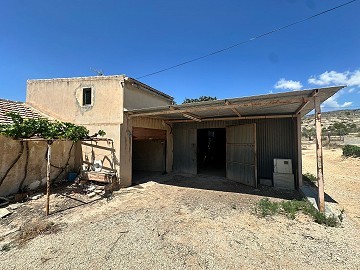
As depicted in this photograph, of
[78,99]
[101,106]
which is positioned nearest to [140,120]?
[101,106]

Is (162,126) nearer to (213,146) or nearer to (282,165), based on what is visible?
(282,165)

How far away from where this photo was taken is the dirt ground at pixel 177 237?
3.23 meters

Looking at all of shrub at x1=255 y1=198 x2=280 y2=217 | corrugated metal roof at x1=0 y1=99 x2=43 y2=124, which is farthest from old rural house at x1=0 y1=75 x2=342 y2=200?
shrub at x1=255 y1=198 x2=280 y2=217

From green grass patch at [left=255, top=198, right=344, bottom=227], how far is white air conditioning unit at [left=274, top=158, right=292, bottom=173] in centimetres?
200

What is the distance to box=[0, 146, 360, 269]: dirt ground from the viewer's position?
3232mm

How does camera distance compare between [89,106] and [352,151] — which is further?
[352,151]

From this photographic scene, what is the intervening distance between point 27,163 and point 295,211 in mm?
8871

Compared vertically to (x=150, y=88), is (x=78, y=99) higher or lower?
lower

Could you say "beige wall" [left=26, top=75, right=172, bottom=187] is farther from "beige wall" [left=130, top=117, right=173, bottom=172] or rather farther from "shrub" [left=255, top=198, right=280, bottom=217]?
"shrub" [left=255, top=198, right=280, bottom=217]

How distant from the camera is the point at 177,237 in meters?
4.07

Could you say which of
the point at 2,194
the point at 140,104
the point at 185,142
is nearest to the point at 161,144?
the point at 185,142

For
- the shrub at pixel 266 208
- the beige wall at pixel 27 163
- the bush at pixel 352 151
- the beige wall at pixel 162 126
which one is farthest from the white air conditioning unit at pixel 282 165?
the bush at pixel 352 151

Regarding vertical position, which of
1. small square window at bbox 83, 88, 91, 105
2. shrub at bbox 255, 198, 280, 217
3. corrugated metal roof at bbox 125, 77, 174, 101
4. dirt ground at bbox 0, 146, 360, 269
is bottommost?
dirt ground at bbox 0, 146, 360, 269

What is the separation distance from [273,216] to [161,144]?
24.4 feet
